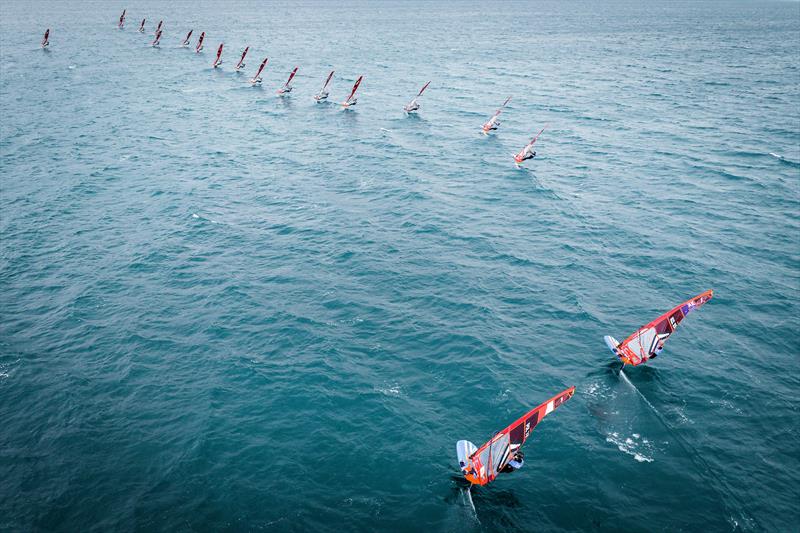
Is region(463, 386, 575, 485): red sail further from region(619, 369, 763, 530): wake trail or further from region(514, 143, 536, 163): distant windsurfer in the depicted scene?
region(514, 143, 536, 163): distant windsurfer

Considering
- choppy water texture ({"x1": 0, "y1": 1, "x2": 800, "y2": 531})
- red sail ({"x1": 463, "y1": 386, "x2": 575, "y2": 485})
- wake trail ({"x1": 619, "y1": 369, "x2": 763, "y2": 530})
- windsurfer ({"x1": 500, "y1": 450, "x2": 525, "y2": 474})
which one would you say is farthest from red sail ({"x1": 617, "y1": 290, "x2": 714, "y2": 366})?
windsurfer ({"x1": 500, "y1": 450, "x2": 525, "y2": 474})

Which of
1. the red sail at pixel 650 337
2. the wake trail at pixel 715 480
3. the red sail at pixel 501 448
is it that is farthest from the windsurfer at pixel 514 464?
the red sail at pixel 650 337

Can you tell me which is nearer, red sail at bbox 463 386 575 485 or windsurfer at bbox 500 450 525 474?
red sail at bbox 463 386 575 485

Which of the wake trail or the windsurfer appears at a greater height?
the wake trail

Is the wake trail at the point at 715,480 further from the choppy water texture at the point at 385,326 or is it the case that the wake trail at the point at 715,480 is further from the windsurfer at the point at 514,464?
the windsurfer at the point at 514,464

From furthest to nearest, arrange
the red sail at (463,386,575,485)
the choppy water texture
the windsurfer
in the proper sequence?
the choppy water texture < the windsurfer < the red sail at (463,386,575,485)

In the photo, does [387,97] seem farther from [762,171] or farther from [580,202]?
[762,171]

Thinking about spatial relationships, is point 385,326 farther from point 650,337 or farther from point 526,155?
point 526,155

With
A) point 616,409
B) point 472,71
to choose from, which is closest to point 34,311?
point 616,409
